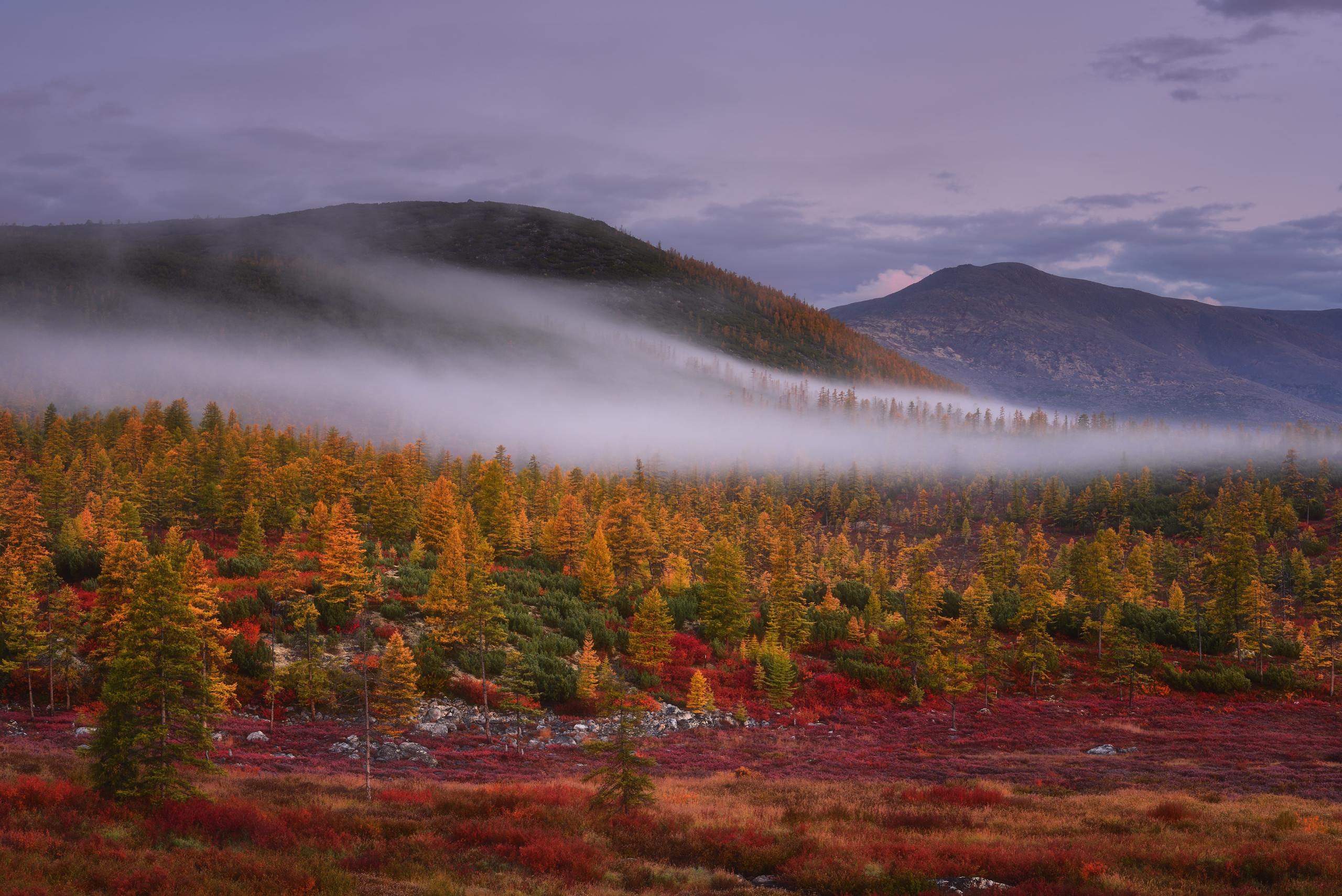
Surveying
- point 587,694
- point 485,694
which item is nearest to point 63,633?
point 485,694

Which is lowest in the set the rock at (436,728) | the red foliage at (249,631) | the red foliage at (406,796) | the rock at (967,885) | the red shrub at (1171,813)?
the rock at (436,728)

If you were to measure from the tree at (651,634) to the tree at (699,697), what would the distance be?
4.06 meters

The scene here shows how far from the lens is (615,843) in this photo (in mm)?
20281

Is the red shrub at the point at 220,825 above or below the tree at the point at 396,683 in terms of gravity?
above

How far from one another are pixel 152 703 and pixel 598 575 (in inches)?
1834

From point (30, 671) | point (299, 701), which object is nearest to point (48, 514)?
point (30, 671)

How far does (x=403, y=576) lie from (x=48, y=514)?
39916 mm

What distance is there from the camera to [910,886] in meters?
16.3

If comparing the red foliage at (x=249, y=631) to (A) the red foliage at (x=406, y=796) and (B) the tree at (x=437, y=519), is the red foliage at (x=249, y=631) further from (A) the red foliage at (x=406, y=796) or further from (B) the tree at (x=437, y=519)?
(B) the tree at (x=437, y=519)

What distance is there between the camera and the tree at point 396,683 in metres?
35.5

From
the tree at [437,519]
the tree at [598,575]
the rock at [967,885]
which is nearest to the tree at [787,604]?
the tree at [598,575]

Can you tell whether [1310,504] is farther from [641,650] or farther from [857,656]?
[641,650]

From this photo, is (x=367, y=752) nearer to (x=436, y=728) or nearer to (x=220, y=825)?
(x=220, y=825)

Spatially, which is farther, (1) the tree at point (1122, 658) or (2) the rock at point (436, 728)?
(1) the tree at point (1122, 658)
